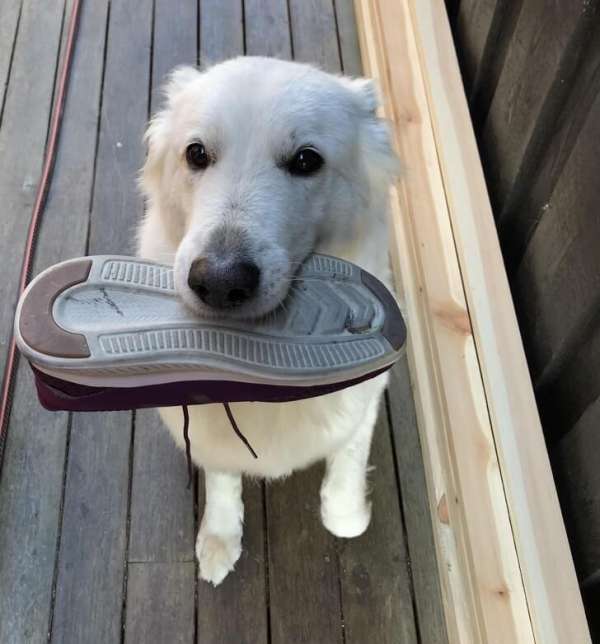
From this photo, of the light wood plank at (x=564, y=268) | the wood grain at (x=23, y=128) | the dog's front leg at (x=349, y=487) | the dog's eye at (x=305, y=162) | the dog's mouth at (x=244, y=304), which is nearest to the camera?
the dog's mouth at (x=244, y=304)

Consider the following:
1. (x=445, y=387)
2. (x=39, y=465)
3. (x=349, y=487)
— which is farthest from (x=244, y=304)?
(x=39, y=465)

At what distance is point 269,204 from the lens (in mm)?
1104

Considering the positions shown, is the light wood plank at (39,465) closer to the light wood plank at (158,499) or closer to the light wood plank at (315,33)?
the light wood plank at (158,499)

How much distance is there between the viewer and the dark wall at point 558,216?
1.32 metres

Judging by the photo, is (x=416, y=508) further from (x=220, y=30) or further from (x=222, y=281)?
(x=220, y=30)

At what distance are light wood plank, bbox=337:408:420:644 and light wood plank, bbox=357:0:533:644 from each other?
0.09 meters

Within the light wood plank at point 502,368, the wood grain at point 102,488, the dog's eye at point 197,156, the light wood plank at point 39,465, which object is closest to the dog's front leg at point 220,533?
the wood grain at point 102,488

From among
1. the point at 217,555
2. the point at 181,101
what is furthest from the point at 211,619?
the point at 181,101

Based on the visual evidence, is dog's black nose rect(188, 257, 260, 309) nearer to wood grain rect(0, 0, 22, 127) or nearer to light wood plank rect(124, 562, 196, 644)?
light wood plank rect(124, 562, 196, 644)

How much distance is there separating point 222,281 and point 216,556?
2.64 feet

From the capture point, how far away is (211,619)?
1577mm

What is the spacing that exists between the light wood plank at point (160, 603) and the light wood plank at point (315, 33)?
1.66 meters

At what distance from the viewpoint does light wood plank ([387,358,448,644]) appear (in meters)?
1.60

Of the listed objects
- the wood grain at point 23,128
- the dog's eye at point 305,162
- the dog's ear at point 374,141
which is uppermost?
the dog's eye at point 305,162
